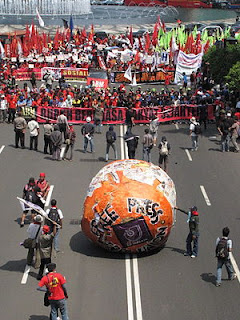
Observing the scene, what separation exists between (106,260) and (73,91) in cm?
1962

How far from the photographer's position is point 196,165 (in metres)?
25.3

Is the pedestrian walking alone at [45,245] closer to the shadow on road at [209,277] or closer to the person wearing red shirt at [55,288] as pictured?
the person wearing red shirt at [55,288]

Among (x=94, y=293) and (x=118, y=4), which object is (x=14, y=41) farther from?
(x=118, y=4)

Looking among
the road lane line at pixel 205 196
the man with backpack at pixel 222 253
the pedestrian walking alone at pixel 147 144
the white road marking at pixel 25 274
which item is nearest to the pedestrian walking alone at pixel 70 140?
the pedestrian walking alone at pixel 147 144

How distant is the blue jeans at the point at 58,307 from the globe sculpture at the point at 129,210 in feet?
10.0

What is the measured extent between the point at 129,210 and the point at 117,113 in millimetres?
16977

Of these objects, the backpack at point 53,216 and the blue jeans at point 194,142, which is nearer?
the backpack at point 53,216

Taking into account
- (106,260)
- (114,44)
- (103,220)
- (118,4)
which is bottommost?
(118,4)

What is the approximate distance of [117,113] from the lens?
32.2 metres

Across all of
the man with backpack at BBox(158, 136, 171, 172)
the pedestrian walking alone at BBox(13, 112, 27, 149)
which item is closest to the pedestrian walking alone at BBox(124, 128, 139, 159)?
the man with backpack at BBox(158, 136, 171, 172)

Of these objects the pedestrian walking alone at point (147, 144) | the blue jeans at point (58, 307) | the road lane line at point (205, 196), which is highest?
the blue jeans at point (58, 307)

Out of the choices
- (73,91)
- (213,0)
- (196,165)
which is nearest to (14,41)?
(73,91)

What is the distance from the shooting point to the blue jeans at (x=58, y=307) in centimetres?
1286

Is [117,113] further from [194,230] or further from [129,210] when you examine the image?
[129,210]
